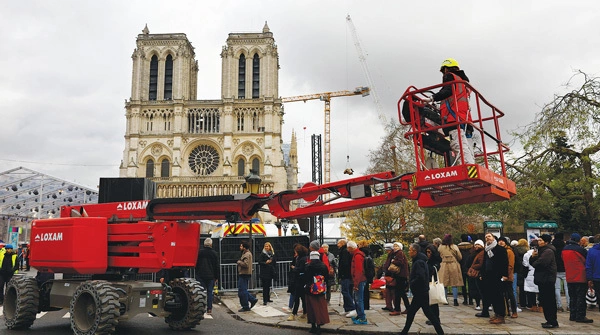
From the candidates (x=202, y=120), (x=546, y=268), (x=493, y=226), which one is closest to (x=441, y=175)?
(x=546, y=268)

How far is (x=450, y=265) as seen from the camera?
11258 millimetres

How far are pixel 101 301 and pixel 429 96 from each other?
19.2 ft

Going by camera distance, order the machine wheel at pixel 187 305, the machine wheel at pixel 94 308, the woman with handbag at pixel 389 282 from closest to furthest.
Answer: the machine wheel at pixel 94 308 < the machine wheel at pixel 187 305 < the woman with handbag at pixel 389 282

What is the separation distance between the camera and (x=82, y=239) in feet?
27.5

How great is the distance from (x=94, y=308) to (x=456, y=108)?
6334 mm

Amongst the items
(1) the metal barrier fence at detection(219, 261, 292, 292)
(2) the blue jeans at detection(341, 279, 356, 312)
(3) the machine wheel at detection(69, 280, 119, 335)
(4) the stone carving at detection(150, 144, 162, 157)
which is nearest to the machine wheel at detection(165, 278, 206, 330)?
(3) the machine wheel at detection(69, 280, 119, 335)

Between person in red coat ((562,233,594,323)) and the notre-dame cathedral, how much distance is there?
168 feet

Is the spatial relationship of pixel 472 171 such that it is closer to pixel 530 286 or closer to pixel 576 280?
pixel 576 280

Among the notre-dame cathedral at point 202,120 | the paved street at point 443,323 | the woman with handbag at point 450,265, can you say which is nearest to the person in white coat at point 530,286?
the paved street at point 443,323

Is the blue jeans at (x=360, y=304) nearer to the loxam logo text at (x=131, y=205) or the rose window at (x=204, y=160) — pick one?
the loxam logo text at (x=131, y=205)

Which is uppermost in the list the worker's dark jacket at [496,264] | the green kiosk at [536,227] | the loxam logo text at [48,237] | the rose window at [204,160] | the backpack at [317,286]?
the rose window at [204,160]

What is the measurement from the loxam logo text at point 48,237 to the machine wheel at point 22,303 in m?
0.76

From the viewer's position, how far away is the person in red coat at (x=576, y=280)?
9445 millimetres

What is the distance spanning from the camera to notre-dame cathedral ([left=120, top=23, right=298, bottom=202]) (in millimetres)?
61219
